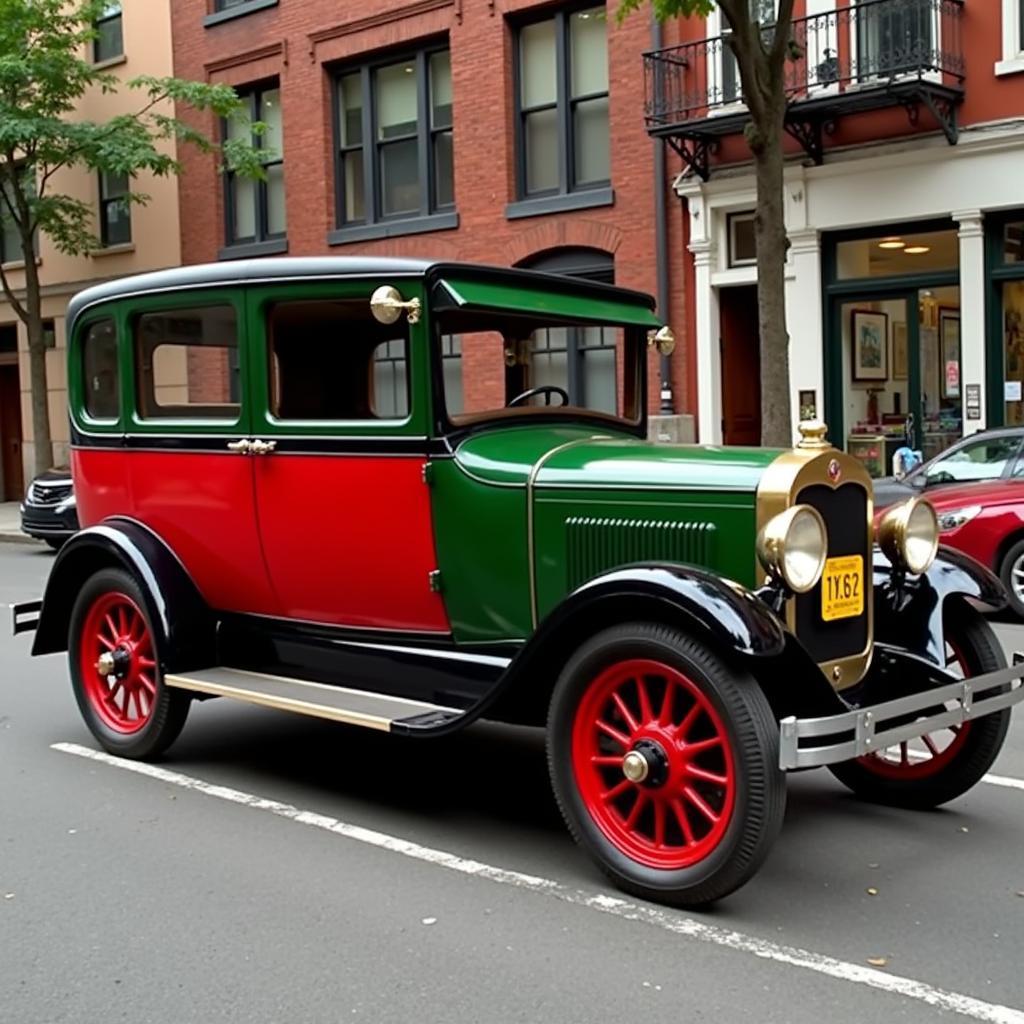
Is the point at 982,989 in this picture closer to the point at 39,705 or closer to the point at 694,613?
the point at 694,613

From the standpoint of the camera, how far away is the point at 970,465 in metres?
11.3

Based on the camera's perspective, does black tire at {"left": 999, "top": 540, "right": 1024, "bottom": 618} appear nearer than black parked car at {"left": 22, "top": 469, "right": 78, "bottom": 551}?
Yes

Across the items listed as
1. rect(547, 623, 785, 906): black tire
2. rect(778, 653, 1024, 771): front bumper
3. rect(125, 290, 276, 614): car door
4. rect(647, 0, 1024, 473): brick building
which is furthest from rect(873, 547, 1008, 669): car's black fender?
rect(647, 0, 1024, 473): brick building

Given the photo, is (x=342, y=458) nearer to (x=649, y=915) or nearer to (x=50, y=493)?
(x=649, y=915)

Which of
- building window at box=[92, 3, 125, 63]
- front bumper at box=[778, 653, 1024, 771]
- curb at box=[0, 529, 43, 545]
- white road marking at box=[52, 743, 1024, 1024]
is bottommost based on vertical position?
white road marking at box=[52, 743, 1024, 1024]

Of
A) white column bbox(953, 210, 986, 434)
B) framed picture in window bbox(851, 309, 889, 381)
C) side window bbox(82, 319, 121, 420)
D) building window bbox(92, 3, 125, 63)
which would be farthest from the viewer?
building window bbox(92, 3, 125, 63)

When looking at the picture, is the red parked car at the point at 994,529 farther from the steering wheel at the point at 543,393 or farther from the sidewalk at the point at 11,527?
the sidewalk at the point at 11,527

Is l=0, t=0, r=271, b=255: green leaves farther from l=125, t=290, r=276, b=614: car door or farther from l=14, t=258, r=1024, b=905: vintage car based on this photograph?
l=125, t=290, r=276, b=614: car door

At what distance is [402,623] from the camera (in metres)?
5.65

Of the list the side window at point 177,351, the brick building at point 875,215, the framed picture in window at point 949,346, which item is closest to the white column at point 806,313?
the brick building at point 875,215

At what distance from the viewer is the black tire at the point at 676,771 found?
13.7 ft

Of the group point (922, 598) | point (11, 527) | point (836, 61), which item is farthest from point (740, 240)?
point (922, 598)

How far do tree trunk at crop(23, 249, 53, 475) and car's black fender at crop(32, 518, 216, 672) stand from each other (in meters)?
14.5

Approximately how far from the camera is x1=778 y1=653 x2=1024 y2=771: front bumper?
Answer: 407 centimetres
